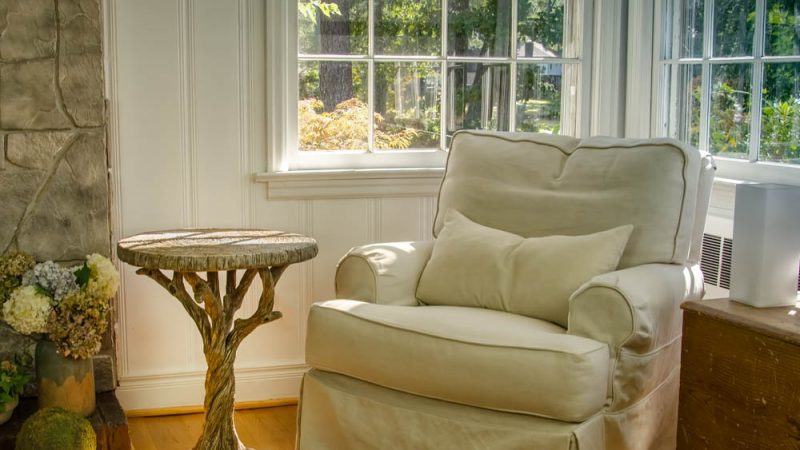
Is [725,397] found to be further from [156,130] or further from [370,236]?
[156,130]

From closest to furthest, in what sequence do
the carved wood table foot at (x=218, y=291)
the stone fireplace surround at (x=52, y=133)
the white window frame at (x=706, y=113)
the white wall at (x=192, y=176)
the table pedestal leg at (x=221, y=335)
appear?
the carved wood table foot at (x=218, y=291) < the table pedestal leg at (x=221, y=335) < the stone fireplace surround at (x=52, y=133) < the white window frame at (x=706, y=113) < the white wall at (x=192, y=176)

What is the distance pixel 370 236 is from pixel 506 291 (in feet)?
2.90

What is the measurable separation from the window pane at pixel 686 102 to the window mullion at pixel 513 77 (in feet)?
1.82

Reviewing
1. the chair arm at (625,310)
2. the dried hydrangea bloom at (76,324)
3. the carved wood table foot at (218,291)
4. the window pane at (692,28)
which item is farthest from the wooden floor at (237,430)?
the window pane at (692,28)

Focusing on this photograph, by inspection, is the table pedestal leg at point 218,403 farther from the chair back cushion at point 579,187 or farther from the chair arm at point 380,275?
the chair back cushion at point 579,187

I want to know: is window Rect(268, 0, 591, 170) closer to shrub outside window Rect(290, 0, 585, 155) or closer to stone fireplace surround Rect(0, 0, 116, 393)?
shrub outside window Rect(290, 0, 585, 155)

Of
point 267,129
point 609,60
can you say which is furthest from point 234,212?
point 609,60

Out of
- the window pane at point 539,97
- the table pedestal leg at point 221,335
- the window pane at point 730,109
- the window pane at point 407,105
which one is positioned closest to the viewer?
the table pedestal leg at point 221,335

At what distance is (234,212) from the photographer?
3.32m

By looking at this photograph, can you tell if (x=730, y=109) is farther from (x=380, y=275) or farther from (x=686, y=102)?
(x=380, y=275)

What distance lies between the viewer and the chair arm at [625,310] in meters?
2.33

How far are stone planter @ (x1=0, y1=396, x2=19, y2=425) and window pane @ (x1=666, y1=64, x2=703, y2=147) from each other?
2317 mm

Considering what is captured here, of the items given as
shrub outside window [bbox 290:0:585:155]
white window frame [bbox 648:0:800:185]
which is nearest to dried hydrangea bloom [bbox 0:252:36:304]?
shrub outside window [bbox 290:0:585:155]

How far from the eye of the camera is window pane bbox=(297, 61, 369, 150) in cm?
343
